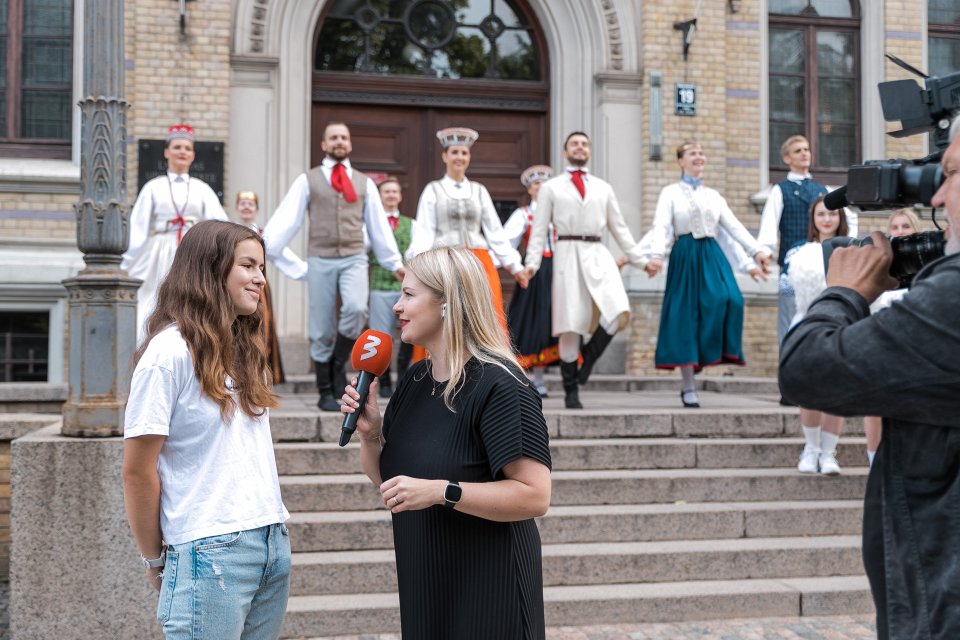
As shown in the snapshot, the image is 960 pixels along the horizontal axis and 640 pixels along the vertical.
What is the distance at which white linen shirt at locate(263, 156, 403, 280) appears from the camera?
7.74 m

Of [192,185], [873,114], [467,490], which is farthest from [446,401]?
[873,114]

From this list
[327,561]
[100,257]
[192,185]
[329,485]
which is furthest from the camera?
[192,185]

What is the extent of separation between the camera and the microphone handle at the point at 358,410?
2670 millimetres

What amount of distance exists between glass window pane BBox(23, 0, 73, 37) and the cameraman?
37.1ft

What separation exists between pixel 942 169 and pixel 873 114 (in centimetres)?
1216

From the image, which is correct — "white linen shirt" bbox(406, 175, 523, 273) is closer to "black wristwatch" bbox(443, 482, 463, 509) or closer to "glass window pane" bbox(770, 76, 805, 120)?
"glass window pane" bbox(770, 76, 805, 120)

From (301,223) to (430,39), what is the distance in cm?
500

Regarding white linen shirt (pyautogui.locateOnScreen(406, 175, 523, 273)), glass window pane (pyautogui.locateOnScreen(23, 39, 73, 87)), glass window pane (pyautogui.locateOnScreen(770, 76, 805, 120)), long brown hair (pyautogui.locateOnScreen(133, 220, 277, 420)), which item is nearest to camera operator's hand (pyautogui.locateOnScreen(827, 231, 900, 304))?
long brown hair (pyautogui.locateOnScreen(133, 220, 277, 420))

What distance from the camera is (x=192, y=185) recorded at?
7938 millimetres

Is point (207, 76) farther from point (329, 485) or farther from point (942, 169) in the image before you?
point (942, 169)

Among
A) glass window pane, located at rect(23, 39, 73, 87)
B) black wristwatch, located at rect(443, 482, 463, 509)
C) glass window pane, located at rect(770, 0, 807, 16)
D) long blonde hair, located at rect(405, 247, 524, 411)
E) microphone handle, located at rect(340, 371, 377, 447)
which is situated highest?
glass window pane, located at rect(770, 0, 807, 16)

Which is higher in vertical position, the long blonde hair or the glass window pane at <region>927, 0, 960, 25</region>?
the glass window pane at <region>927, 0, 960, 25</region>

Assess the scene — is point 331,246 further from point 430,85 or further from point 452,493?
point 452,493

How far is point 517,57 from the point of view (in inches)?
490
